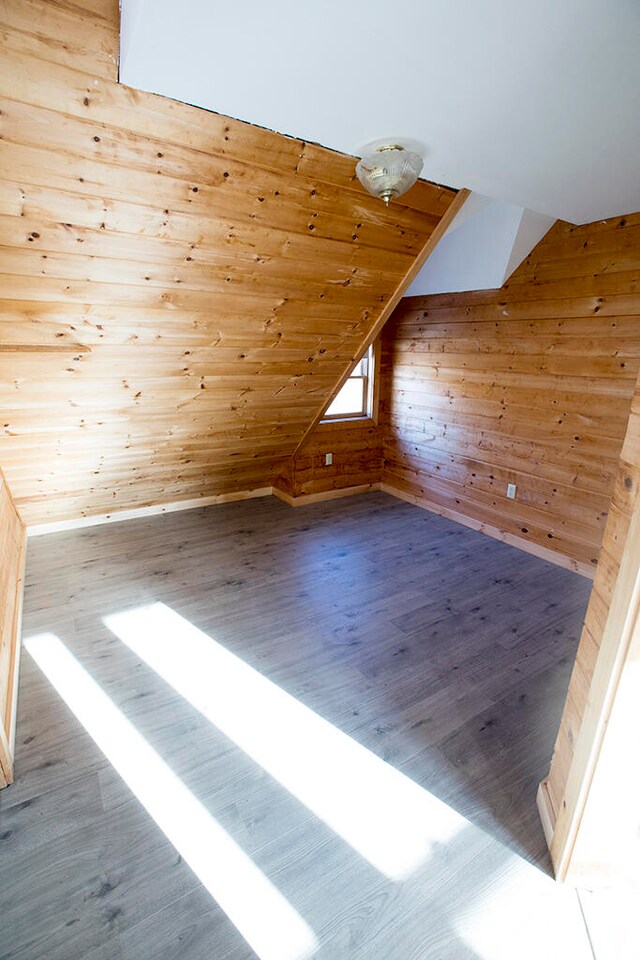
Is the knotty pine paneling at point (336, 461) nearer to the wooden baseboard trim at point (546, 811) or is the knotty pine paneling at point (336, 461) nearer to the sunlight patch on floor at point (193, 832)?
the sunlight patch on floor at point (193, 832)

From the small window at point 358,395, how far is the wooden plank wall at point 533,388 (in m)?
0.24

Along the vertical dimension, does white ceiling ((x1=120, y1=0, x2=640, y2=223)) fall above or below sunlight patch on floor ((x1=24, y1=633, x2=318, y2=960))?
above

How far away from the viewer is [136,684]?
6.52 ft

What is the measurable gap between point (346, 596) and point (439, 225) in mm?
2042

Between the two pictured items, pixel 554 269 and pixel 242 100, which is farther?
pixel 554 269

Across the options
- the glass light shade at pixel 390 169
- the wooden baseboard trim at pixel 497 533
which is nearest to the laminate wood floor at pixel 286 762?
the wooden baseboard trim at pixel 497 533

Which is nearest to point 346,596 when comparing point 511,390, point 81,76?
point 511,390

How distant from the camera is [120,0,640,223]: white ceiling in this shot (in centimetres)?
109

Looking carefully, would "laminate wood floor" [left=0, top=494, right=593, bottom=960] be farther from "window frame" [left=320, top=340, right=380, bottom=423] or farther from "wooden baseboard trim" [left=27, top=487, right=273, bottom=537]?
"window frame" [left=320, top=340, right=380, bottom=423]

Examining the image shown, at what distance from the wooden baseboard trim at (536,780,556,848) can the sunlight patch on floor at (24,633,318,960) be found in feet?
2.39

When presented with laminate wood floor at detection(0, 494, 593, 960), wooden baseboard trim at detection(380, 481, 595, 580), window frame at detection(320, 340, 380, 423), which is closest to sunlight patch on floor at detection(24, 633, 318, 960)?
laminate wood floor at detection(0, 494, 593, 960)

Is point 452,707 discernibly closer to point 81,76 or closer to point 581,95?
point 581,95

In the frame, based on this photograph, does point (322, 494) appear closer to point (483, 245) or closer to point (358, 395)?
point (358, 395)

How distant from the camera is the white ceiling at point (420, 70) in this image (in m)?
1.09
